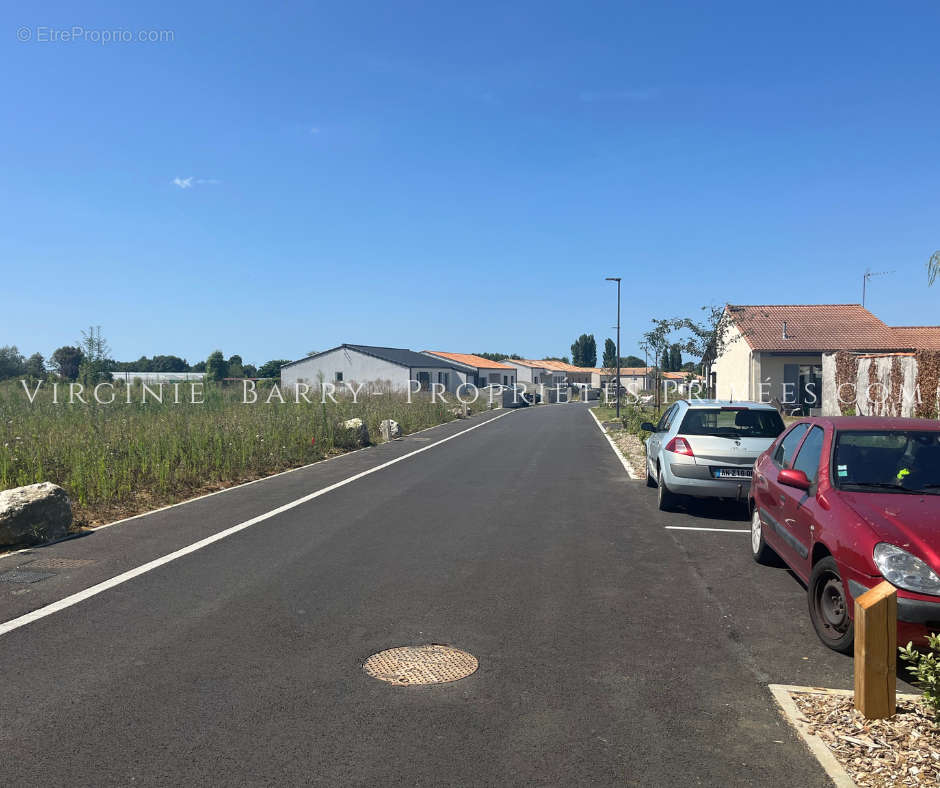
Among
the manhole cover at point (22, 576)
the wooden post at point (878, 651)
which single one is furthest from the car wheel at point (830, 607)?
the manhole cover at point (22, 576)

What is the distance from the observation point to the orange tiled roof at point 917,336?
37.0 m

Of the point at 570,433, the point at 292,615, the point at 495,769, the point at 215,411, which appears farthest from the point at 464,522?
the point at 570,433

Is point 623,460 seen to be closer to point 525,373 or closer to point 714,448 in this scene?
point 714,448

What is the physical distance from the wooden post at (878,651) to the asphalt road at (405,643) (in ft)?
1.65

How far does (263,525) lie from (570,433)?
20007 millimetres

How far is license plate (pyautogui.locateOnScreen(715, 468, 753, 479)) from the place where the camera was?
9867mm

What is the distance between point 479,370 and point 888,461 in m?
78.2

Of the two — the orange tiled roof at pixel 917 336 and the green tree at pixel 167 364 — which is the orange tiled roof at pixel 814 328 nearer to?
the orange tiled roof at pixel 917 336

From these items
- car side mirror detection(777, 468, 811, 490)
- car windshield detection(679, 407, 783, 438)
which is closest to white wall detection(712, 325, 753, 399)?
car windshield detection(679, 407, 783, 438)

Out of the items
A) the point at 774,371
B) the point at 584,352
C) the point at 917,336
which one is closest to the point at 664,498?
the point at 774,371

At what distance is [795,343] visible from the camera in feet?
117

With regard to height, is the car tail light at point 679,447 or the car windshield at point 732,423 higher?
the car windshield at point 732,423

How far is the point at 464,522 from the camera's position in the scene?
9.60 m

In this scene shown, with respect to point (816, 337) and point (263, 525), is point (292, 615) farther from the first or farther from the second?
point (816, 337)
